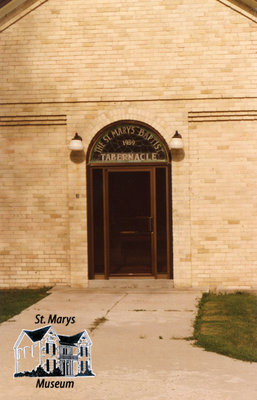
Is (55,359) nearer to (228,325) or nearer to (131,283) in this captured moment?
(228,325)

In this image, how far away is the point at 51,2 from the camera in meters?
13.2

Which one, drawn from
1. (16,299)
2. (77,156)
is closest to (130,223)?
(77,156)

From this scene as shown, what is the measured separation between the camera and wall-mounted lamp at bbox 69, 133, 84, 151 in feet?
42.3

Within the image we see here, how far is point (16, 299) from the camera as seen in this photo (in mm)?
12219

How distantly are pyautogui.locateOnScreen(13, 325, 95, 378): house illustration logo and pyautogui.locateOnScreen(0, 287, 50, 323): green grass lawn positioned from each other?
2471mm

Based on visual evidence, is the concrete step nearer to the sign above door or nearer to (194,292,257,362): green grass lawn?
(194,292,257,362): green grass lawn

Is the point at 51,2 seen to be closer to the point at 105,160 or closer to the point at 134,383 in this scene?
the point at 105,160

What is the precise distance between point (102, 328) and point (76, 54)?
607cm

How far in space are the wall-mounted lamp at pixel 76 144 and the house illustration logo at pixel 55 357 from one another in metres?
5.31

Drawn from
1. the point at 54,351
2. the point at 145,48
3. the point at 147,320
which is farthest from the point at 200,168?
the point at 54,351

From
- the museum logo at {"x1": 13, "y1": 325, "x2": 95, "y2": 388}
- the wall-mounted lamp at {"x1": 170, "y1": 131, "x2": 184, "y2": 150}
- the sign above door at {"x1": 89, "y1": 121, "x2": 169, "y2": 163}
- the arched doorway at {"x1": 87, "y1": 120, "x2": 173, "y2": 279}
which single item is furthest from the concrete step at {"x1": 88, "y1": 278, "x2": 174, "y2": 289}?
the museum logo at {"x1": 13, "y1": 325, "x2": 95, "y2": 388}

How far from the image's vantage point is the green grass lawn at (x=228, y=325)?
8.34m

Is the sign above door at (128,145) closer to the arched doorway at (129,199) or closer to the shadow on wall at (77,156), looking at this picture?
the arched doorway at (129,199)

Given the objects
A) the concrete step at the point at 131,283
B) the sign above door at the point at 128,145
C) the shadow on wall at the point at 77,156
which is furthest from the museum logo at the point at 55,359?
the sign above door at the point at 128,145
